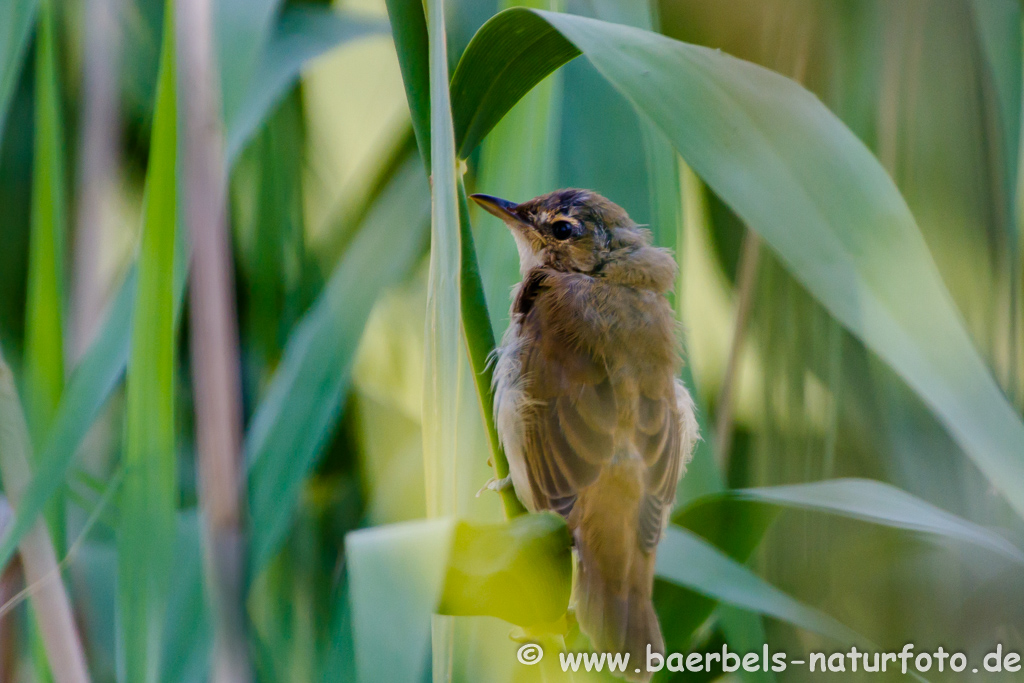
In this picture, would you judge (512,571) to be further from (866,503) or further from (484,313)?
(866,503)

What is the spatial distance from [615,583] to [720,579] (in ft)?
0.41

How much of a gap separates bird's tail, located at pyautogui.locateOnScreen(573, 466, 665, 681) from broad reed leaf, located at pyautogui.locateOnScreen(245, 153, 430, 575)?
14.1 inches

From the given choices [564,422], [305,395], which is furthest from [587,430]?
[305,395]

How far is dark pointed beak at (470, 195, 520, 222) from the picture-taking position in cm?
90

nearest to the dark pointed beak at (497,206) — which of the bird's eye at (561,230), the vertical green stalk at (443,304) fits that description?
the bird's eye at (561,230)

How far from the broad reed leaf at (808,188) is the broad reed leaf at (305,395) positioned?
29 centimetres

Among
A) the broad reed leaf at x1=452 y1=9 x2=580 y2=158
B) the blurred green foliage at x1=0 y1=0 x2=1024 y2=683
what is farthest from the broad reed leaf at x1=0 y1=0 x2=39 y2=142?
the broad reed leaf at x1=452 y1=9 x2=580 y2=158

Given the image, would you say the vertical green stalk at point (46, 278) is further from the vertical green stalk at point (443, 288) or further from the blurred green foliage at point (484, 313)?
the vertical green stalk at point (443, 288)

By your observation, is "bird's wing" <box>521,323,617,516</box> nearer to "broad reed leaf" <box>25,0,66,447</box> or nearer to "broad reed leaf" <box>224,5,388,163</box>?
"broad reed leaf" <box>224,5,388,163</box>

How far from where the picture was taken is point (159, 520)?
83 cm

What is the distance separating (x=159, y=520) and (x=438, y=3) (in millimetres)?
678

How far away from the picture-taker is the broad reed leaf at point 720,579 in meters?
0.79

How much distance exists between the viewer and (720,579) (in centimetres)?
80

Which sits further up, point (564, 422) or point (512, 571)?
point (564, 422)
